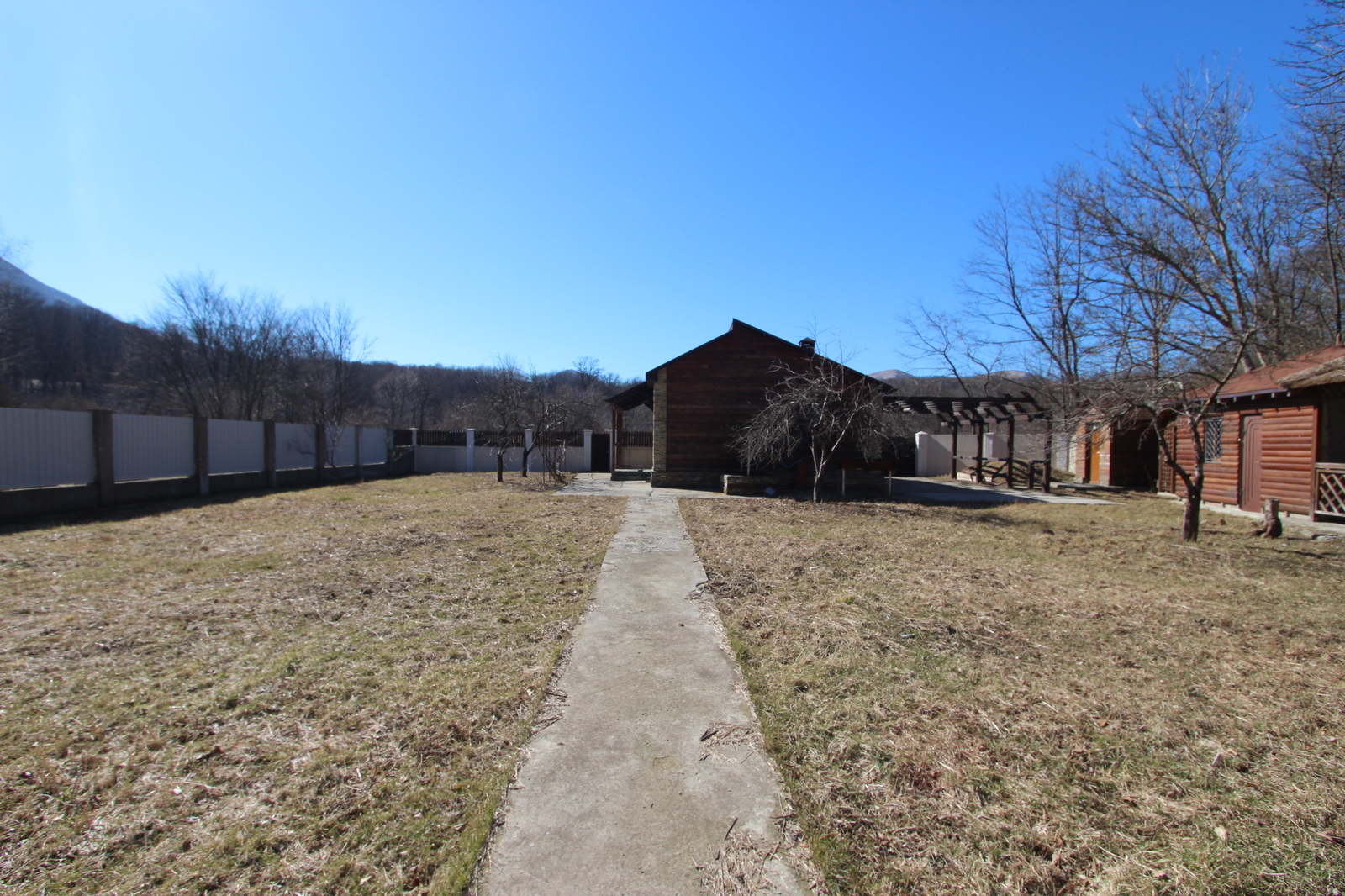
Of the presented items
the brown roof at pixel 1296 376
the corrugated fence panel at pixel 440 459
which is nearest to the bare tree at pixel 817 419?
the brown roof at pixel 1296 376

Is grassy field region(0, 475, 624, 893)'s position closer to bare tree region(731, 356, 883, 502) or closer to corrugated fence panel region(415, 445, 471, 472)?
bare tree region(731, 356, 883, 502)

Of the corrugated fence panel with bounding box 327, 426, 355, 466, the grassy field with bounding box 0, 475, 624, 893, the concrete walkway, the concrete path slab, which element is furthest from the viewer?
the corrugated fence panel with bounding box 327, 426, 355, 466

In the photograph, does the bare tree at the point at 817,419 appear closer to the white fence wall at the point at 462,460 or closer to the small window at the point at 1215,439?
the small window at the point at 1215,439

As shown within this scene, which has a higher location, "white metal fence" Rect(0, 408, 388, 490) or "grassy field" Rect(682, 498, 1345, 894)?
"white metal fence" Rect(0, 408, 388, 490)

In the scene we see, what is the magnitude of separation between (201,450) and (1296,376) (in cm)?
2418

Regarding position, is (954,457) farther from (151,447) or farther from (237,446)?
(151,447)

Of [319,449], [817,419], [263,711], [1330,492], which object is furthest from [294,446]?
[1330,492]

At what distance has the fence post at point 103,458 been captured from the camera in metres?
12.2

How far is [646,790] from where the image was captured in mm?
2713

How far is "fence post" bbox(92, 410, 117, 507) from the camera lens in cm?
1220

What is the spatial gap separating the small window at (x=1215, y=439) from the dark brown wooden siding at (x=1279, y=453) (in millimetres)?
185

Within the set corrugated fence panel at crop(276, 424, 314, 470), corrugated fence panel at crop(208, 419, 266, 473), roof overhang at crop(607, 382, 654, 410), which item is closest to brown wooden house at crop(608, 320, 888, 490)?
roof overhang at crop(607, 382, 654, 410)

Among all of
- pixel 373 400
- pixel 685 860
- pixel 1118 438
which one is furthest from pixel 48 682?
pixel 373 400

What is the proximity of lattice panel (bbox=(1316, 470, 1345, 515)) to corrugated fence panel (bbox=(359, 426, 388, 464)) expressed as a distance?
1070 inches
